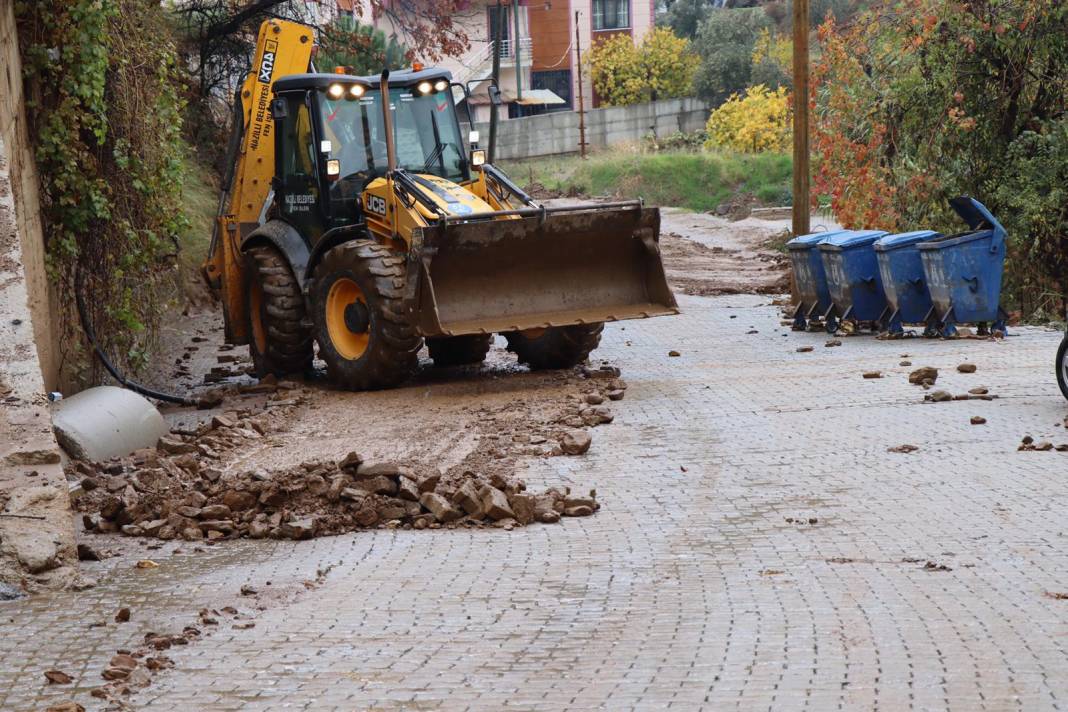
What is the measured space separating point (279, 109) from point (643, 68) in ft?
160

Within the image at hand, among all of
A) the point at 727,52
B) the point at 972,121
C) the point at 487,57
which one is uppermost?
the point at 487,57

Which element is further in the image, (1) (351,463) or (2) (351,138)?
(2) (351,138)

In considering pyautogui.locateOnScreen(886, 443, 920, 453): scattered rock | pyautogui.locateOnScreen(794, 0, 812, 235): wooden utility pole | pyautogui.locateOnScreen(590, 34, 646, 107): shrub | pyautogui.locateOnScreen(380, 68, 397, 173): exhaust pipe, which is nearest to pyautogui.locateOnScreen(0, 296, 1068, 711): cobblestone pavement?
pyautogui.locateOnScreen(886, 443, 920, 453): scattered rock

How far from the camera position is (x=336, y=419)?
40.4 feet

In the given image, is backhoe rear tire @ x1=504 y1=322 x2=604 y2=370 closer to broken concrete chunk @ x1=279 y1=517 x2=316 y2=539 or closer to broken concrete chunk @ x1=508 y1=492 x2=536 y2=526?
broken concrete chunk @ x1=508 y1=492 x2=536 y2=526

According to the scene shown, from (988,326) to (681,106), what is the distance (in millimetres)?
46060

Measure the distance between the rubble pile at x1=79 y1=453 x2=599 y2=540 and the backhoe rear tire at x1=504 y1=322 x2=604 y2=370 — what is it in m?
4.95

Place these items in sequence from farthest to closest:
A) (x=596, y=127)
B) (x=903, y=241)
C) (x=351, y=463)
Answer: (x=596, y=127) → (x=903, y=241) → (x=351, y=463)

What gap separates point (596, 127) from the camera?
57469 mm

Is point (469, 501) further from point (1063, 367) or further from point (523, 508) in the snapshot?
point (1063, 367)

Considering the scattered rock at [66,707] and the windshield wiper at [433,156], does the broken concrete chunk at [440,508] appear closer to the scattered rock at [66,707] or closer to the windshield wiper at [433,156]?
the scattered rock at [66,707]

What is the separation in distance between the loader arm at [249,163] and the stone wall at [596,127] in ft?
122

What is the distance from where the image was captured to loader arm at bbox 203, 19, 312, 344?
49.7 ft

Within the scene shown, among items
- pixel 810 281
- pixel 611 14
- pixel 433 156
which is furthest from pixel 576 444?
pixel 611 14
